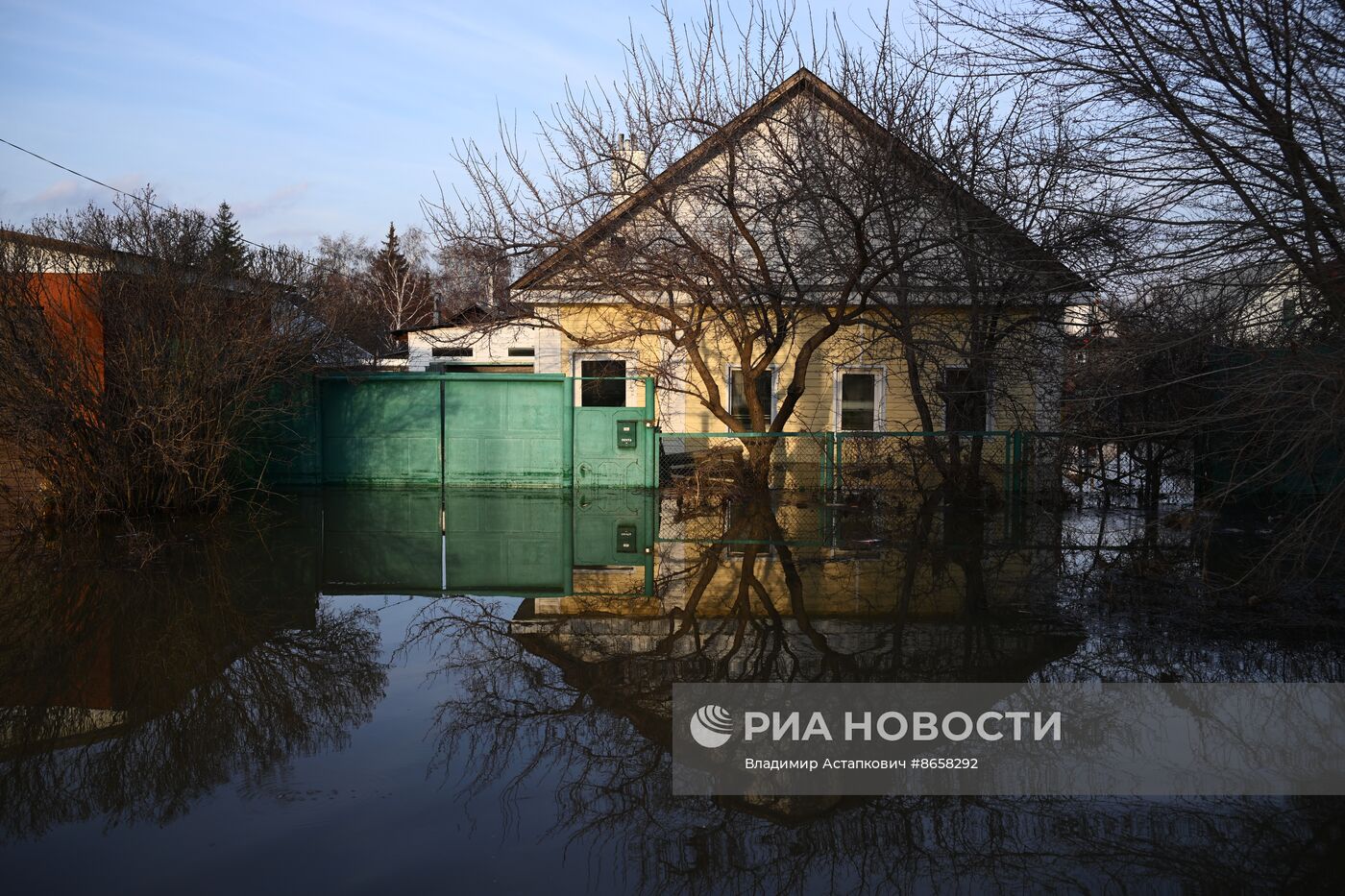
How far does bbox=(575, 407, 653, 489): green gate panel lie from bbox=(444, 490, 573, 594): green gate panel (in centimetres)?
53

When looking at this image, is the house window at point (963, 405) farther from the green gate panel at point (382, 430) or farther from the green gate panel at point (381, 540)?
the green gate panel at point (382, 430)

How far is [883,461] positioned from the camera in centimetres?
1473

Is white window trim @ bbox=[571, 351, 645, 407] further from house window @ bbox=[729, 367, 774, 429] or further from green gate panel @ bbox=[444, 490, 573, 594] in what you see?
green gate panel @ bbox=[444, 490, 573, 594]

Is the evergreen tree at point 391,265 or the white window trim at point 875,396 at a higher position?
the evergreen tree at point 391,265

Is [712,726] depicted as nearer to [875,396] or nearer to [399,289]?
[875,396]

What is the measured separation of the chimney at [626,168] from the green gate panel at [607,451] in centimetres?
319

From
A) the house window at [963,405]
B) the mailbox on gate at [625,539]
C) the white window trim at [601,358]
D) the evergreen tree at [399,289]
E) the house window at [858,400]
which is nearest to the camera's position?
the mailbox on gate at [625,539]

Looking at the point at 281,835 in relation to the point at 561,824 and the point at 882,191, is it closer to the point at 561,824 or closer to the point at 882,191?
the point at 561,824

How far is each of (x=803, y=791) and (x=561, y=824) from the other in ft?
3.48

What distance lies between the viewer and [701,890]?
11.6ft

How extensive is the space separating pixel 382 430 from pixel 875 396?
806cm

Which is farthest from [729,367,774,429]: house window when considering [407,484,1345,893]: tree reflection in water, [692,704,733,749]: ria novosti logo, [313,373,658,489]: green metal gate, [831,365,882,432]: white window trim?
[692,704,733,749]: ria novosti logo

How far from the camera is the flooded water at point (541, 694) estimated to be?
145 inches

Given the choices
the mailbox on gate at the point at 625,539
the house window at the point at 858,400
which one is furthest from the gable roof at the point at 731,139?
the house window at the point at 858,400
